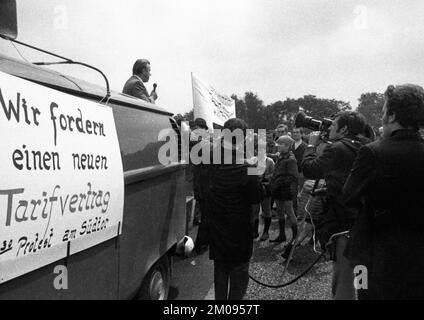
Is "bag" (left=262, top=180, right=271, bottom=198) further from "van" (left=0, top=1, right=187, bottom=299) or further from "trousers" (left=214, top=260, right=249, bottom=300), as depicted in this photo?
"trousers" (left=214, top=260, right=249, bottom=300)

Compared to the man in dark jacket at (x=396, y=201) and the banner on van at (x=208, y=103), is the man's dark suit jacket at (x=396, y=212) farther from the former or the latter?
the banner on van at (x=208, y=103)

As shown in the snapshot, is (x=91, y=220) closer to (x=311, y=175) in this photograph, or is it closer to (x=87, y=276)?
(x=87, y=276)

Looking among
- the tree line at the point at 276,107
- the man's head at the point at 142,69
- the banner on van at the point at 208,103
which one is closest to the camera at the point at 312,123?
the man's head at the point at 142,69

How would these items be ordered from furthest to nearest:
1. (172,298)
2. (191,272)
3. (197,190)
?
(197,190), (191,272), (172,298)

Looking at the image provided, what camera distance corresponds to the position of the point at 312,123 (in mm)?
3420

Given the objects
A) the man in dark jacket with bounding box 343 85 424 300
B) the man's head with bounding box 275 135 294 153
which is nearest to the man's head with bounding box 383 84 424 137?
the man in dark jacket with bounding box 343 85 424 300

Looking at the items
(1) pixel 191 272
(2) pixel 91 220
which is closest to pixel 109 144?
(2) pixel 91 220

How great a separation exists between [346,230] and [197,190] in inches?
102

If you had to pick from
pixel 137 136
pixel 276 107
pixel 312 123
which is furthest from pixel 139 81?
pixel 276 107

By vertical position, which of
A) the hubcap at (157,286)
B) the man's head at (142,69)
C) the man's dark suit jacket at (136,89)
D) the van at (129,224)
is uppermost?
the man's head at (142,69)

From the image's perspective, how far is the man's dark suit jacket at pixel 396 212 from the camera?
6.15 ft

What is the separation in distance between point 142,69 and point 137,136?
2.38 m

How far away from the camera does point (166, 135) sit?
11.4 feet
